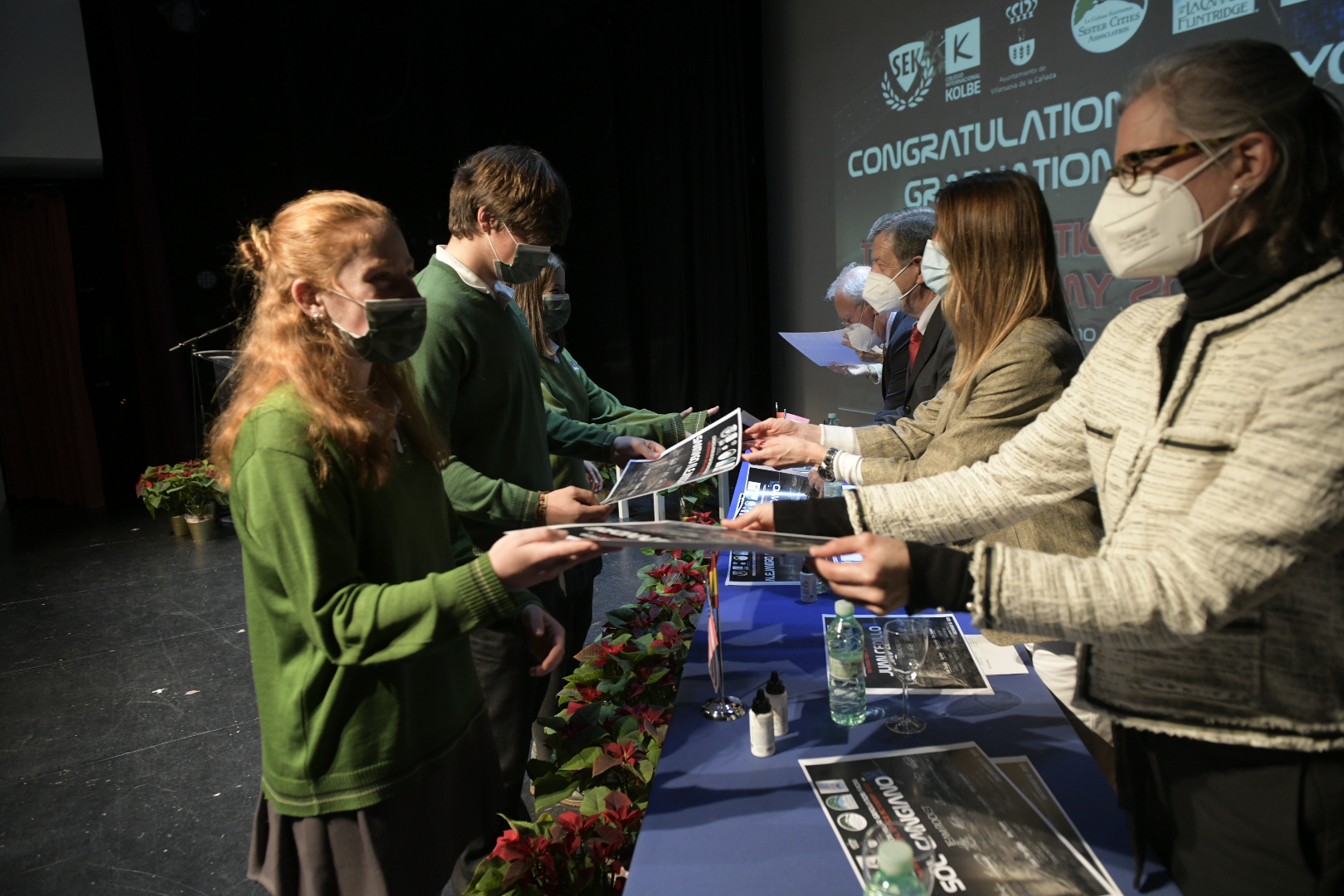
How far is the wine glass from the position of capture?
1.36 meters

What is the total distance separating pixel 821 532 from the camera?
50.1 inches

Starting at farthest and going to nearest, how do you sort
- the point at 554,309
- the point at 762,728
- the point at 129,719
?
the point at 129,719
the point at 554,309
the point at 762,728

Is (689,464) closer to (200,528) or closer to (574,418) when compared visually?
(574,418)

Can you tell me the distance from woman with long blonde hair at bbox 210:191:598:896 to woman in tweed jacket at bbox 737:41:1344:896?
584mm

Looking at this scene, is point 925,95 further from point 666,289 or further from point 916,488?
point 916,488

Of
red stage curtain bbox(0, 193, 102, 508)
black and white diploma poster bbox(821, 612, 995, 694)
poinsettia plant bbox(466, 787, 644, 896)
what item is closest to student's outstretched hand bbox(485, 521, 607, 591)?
poinsettia plant bbox(466, 787, 644, 896)

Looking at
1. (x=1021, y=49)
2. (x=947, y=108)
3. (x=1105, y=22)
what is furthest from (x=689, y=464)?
(x=947, y=108)

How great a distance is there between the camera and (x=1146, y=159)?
925 millimetres

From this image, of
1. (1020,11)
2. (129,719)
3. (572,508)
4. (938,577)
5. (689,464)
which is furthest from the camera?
(1020,11)

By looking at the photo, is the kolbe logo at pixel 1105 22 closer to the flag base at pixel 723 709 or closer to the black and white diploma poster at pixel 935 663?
the black and white diploma poster at pixel 935 663

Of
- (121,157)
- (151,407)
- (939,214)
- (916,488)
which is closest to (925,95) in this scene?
(939,214)

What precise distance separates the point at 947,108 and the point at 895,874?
437 cm

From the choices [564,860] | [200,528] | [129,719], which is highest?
[564,860]

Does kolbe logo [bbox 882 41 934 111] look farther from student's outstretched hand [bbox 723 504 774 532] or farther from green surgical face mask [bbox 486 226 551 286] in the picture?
student's outstretched hand [bbox 723 504 774 532]
